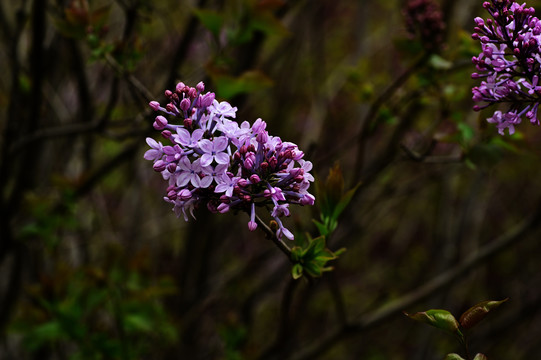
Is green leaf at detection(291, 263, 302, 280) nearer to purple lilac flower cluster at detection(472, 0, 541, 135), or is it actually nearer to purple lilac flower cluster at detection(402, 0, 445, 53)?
purple lilac flower cluster at detection(472, 0, 541, 135)

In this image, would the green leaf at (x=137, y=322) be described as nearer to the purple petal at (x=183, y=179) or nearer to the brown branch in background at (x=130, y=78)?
the brown branch in background at (x=130, y=78)

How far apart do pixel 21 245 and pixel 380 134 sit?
4.04m

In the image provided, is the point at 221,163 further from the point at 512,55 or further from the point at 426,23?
the point at 426,23

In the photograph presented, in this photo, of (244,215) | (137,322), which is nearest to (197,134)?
(137,322)

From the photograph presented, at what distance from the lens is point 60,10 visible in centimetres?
282

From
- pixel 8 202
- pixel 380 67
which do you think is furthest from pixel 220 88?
pixel 380 67

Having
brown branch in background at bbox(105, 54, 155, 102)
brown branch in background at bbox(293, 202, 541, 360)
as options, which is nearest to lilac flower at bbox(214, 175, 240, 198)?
brown branch in background at bbox(105, 54, 155, 102)

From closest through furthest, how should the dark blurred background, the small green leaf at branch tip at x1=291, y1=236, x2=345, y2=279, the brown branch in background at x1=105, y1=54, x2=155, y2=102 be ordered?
the small green leaf at branch tip at x1=291, y1=236, x2=345, y2=279
the brown branch in background at x1=105, y1=54, x2=155, y2=102
the dark blurred background

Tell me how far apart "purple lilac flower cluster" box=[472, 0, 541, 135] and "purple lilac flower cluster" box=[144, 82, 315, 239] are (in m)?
0.55

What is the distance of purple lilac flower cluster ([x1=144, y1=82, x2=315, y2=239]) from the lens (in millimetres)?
1371

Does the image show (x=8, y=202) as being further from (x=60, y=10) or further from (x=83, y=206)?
(x=83, y=206)

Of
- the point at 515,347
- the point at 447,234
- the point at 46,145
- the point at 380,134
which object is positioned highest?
the point at 46,145

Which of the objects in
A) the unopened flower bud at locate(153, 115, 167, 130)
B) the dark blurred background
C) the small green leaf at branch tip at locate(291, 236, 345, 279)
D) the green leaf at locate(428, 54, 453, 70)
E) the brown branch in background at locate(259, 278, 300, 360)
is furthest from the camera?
the dark blurred background

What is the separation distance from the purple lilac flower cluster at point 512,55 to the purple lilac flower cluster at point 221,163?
1.82 ft
